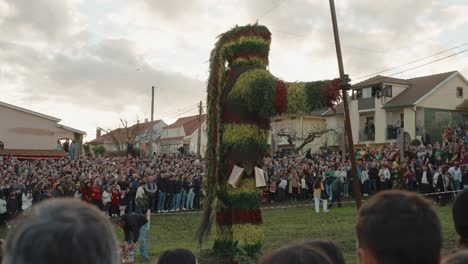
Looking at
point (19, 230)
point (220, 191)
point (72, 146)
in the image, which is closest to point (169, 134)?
point (72, 146)

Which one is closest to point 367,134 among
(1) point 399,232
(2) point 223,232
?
(2) point 223,232

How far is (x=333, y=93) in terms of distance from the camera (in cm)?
862

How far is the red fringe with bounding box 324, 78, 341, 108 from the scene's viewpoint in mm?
8594

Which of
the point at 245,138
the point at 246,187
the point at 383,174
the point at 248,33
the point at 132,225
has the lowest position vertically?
the point at 132,225

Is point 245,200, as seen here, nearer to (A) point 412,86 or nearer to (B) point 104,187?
(B) point 104,187

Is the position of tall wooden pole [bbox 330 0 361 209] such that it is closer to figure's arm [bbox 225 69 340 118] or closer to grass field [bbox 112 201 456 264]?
figure's arm [bbox 225 69 340 118]

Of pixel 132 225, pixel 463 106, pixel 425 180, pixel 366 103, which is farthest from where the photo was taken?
pixel 366 103

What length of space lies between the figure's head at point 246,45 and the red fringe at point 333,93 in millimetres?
1609

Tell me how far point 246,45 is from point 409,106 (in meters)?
39.6

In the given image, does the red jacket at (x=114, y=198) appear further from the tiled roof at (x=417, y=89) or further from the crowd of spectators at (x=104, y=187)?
the tiled roof at (x=417, y=89)

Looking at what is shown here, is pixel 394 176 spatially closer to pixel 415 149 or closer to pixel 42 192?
pixel 415 149

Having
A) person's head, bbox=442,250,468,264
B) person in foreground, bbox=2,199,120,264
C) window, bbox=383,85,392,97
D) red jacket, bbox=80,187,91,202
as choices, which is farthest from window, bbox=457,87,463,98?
person in foreground, bbox=2,199,120,264

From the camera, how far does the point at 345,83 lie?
845 cm

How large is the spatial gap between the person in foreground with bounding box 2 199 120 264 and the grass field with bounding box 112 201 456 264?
8438 millimetres
